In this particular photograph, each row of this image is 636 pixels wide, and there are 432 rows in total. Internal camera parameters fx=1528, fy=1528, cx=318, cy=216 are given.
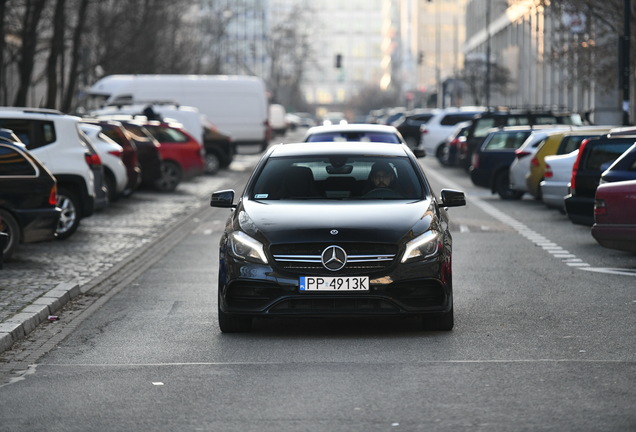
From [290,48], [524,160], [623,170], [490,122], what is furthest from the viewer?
[290,48]

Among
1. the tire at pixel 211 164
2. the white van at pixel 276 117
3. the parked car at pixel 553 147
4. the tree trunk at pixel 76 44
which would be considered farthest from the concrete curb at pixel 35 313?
the white van at pixel 276 117

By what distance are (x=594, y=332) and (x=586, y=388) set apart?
2519 mm

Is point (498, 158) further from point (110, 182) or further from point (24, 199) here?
point (24, 199)

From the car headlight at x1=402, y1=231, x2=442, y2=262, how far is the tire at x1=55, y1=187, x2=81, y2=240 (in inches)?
404

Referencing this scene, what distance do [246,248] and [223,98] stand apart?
3780 centimetres

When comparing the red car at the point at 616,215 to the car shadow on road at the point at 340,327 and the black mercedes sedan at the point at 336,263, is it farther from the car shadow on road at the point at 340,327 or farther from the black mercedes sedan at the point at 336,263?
the black mercedes sedan at the point at 336,263

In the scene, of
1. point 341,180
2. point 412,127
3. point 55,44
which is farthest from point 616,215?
point 412,127

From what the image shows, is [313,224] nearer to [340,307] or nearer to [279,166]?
[340,307]

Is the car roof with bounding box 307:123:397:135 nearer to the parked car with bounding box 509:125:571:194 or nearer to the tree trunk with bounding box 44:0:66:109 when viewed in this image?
the parked car with bounding box 509:125:571:194

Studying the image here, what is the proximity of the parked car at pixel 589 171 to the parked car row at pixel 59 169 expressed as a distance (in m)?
6.35

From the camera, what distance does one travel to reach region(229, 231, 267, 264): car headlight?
34.1 ft

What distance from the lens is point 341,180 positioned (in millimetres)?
11547

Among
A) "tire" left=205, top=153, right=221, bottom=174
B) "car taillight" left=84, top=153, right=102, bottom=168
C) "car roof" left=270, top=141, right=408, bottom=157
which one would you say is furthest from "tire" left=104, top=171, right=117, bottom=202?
"tire" left=205, top=153, right=221, bottom=174

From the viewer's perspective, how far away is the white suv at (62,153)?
20.0 meters
